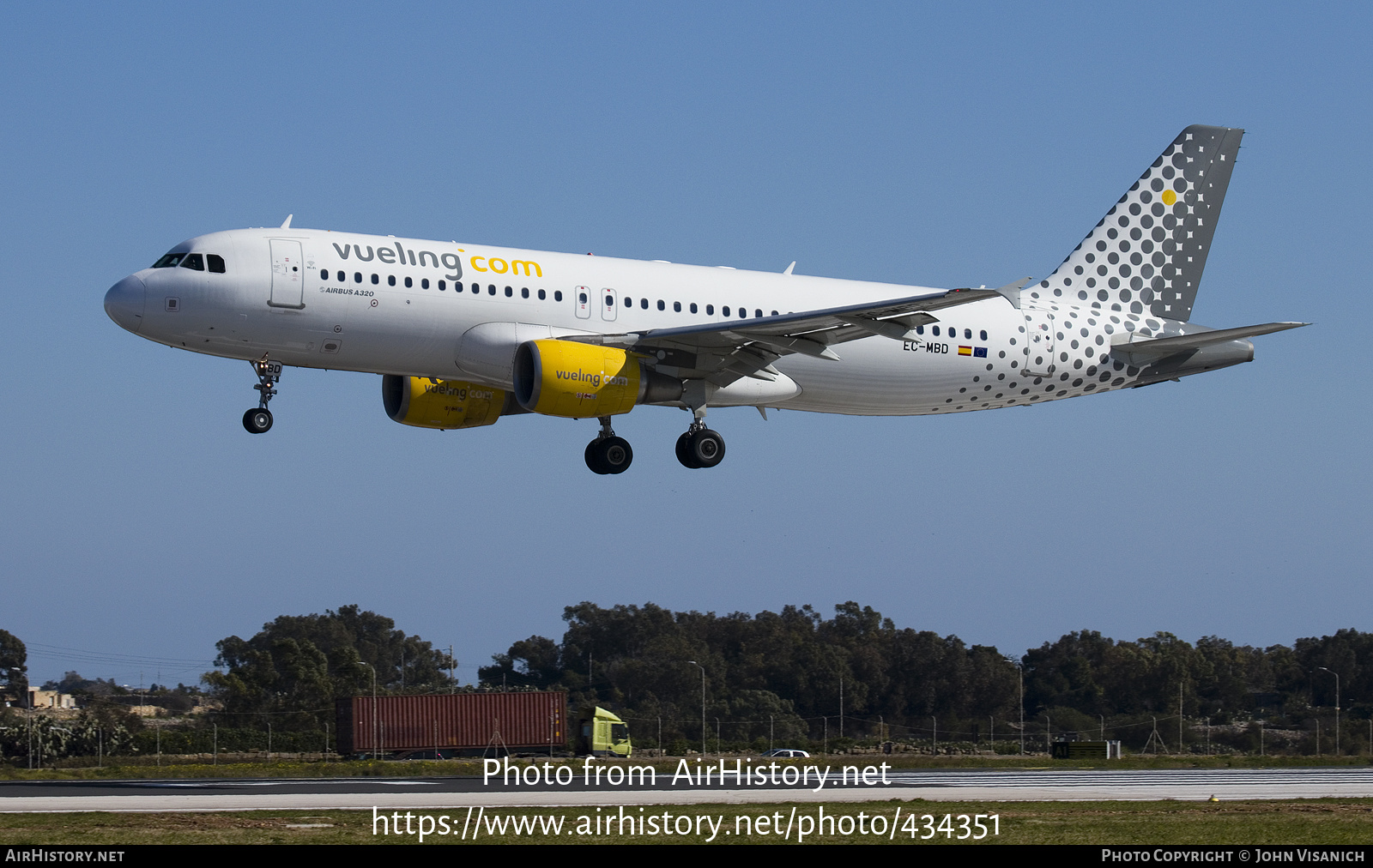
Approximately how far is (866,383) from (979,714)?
7111 centimetres

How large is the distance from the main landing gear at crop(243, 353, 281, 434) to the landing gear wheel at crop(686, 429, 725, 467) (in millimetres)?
10203

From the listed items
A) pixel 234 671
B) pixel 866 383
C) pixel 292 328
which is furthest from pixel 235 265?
pixel 234 671

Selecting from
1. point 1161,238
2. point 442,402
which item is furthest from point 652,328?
point 1161,238

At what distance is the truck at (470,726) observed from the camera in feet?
211

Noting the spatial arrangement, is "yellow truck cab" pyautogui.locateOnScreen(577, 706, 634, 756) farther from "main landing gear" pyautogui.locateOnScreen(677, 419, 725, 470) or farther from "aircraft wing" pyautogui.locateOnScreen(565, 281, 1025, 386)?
"aircraft wing" pyautogui.locateOnScreen(565, 281, 1025, 386)

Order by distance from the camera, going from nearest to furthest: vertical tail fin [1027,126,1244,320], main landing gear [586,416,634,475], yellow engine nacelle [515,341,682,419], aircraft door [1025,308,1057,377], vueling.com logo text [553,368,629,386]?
yellow engine nacelle [515,341,682,419] < vueling.com logo text [553,368,629,386] < main landing gear [586,416,634,475] < aircraft door [1025,308,1057,377] < vertical tail fin [1027,126,1244,320]

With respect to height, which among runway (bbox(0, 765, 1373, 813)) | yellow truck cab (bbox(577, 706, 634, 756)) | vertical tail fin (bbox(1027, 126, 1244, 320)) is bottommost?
yellow truck cab (bbox(577, 706, 634, 756))

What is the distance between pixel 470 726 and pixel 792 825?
43.8 m

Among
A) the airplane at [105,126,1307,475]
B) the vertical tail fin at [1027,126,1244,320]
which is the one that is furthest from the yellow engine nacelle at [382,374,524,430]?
the vertical tail fin at [1027,126,1244,320]

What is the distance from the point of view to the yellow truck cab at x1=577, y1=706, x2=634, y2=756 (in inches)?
2527

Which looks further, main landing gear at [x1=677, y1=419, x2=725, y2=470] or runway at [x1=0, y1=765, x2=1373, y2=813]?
main landing gear at [x1=677, y1=419, x2=725, y2=470]

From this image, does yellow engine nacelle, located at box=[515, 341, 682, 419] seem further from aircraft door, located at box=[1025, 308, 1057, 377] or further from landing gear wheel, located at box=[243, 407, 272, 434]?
aircraft door, located at box=[1025, 308, 1057, 377]

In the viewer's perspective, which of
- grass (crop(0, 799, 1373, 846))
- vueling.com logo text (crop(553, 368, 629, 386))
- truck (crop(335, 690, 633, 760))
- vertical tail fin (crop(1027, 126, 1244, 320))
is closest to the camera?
grass (crop(0, 799, 1373, 846))

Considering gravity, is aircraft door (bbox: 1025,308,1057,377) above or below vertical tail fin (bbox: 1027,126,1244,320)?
below
